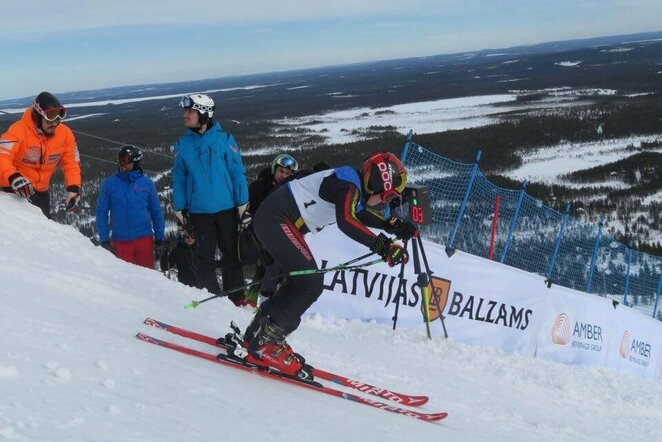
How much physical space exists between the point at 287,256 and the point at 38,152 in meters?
2.46

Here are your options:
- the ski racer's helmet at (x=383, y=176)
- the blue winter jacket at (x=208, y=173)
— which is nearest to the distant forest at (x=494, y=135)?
the blue winter jacket at (x=208, y=173)

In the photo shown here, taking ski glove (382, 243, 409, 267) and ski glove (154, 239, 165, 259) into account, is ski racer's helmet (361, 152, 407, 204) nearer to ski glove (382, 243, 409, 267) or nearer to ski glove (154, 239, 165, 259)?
ski glove (382, 243, 409, 267)

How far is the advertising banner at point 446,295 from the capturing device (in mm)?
6508

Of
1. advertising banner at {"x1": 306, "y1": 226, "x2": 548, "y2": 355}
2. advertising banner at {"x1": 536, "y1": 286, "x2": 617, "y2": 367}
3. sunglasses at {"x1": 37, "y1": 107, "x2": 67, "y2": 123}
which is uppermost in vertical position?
sunglasses at {"x1": 37, "y1": 107, "x2": 67, "y2": 123}

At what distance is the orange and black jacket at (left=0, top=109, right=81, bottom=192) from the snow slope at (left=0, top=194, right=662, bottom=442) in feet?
1.24

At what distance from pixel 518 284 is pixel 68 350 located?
216 inches

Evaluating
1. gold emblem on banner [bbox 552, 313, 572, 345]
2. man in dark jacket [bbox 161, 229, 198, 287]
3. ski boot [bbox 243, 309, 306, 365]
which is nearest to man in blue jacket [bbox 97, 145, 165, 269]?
man in dark jacket [bbox 161, 229, 198, 287]

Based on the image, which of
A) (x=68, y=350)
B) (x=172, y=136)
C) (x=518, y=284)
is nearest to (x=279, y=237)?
(x=68, y=350)

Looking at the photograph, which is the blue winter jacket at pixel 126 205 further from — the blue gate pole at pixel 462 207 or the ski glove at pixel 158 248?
the blue gate pole at pixel 462 207

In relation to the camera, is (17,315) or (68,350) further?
(17,315)

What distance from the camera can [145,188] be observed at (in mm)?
5953

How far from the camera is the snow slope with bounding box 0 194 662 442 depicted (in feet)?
8.75

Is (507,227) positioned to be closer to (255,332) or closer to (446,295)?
(446,295)

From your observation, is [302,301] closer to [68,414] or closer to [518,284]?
[68,414]
